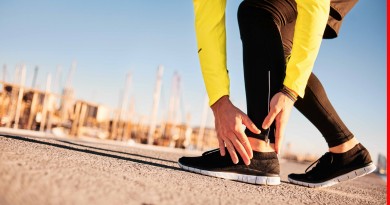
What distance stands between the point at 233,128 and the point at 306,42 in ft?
1.30

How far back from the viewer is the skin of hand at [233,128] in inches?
40.0

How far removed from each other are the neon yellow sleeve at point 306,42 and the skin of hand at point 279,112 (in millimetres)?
56

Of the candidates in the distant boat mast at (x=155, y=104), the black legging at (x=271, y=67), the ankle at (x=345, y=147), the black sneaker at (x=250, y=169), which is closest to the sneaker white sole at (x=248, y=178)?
the black sneaker at (x=250, y=169)

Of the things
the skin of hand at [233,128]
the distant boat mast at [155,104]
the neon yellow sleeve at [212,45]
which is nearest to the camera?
the skin of hand at [233,128]

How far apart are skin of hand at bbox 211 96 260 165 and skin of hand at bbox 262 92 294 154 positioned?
0.05m

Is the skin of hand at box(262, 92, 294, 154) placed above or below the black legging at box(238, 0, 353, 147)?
below

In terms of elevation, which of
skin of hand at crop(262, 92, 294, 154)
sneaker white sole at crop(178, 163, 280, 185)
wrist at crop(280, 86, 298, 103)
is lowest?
sneaker white sole at crop(178, 163, 280, 185)

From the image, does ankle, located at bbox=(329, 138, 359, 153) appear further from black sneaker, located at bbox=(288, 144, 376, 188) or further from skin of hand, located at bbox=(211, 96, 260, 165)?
skin of hand, located at bbox=(211, 96, 260, 165)

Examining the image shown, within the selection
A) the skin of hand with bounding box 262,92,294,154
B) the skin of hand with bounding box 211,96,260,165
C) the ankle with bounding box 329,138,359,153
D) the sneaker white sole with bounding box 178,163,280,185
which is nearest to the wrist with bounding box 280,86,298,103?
the skin of hand with bounding box 262,92,294,154

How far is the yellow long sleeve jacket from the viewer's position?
3.58 feet

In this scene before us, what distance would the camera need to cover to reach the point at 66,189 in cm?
53

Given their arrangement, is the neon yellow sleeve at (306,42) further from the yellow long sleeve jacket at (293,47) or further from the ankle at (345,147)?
the ankle at (345,147)

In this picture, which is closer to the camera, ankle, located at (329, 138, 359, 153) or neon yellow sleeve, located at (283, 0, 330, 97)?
neon yellow sleeve, located at (283, 0, 330, 97)

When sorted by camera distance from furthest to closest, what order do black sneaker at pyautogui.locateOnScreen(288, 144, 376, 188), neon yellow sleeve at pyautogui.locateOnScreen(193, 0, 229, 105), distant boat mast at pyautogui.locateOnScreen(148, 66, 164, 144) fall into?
distant boat mast at pyautogui.locateOnScreen(148, 66, 164, 144)
black sneaker at pyautogui.locateOnScreen(288, 144, 376, 188)
neon yellow sleeve at pyautogui.locateOnScreen(193, 0, 229, 105)
